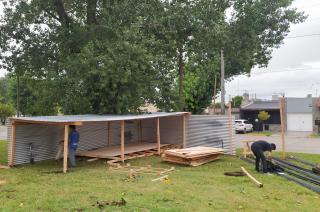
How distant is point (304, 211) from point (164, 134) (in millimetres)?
13326

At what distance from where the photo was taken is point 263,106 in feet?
160

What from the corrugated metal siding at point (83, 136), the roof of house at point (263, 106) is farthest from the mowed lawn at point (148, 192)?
the roof of house at point (263, 106)

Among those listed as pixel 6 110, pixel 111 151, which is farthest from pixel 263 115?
pixel 6 110

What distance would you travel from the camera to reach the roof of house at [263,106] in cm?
4722

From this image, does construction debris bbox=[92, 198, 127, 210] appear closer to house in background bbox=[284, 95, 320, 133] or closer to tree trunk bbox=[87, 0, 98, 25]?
tree trunk bbox=[87, 0, 98, 25]

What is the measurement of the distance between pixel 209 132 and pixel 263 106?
31807 millimetres

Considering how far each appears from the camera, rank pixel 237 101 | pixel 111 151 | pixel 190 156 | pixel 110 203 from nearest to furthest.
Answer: pixel 110 203, pixel 190 156, pixel 111 151, pixel 237 101

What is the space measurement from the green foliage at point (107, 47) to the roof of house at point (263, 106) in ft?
79.4

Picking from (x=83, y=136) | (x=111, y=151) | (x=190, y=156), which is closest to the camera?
(x=190, y=156)

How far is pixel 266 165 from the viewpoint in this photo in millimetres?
12641

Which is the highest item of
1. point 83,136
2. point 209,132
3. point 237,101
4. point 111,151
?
point 237,101

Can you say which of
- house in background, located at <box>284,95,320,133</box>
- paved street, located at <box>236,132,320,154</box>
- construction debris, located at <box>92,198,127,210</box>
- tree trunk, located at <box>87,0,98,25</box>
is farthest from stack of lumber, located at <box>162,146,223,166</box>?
house in background, located at <box>284,95,320,133</box>

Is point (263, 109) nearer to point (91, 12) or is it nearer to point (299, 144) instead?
point (299, 144)

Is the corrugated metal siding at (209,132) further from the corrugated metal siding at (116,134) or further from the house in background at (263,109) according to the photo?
the house in background at (263,109)
